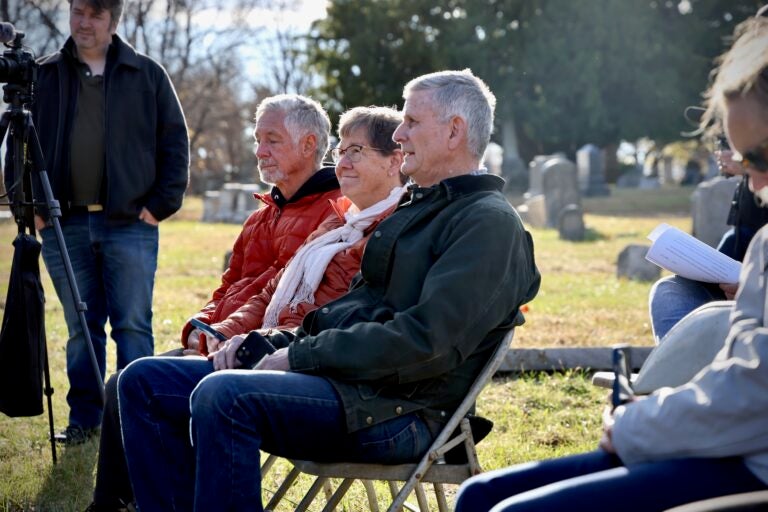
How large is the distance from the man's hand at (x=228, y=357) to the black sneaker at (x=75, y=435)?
2200 millimetres

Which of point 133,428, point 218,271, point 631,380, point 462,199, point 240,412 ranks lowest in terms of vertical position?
point 218,271

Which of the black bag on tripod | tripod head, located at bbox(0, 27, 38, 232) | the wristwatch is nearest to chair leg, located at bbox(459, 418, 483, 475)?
the wristwatch

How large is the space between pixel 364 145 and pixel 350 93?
3418cm

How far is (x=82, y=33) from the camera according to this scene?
526 centimetres

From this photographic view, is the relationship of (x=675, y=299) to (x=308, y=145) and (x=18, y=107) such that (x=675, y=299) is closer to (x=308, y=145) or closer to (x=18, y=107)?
(x=308, y=145)

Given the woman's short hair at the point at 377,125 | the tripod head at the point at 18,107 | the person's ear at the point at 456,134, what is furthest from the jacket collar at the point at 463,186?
the tripod head at the point at 18,107

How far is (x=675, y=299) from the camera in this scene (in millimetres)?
3844

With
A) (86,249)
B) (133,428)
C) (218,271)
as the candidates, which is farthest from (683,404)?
(218,271)

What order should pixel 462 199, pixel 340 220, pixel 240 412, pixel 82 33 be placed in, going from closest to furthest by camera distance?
pixel 240 412 → pixel 462 199 → pixel 340 220 → pixel 82 33

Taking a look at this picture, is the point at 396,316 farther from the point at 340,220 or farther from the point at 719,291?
the point at 719,291

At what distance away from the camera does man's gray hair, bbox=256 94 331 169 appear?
169 inches

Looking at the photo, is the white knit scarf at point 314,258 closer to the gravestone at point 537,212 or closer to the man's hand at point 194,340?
the man's hand at point 194,340

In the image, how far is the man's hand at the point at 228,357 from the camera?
3247mm

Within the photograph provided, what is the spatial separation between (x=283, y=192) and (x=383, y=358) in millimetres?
1681
